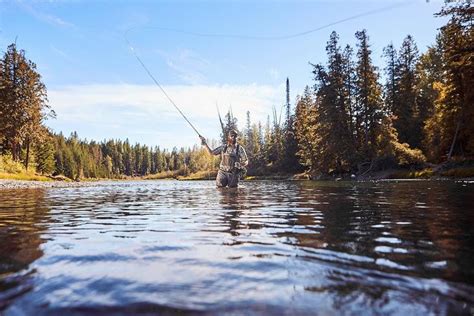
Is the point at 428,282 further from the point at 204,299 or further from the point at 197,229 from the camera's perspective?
the point at 197,229

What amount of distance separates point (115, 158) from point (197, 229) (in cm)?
18618

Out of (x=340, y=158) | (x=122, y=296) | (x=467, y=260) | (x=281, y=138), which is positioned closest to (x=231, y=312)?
(x=122, y=296)

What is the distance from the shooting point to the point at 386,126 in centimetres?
4447

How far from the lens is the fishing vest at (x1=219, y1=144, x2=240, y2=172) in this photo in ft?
64.7

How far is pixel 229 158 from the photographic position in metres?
19.9

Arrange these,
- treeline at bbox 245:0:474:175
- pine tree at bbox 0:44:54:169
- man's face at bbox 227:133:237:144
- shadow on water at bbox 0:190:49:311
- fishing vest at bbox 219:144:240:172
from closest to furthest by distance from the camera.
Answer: shadow on water at bbox 0:190:49:311, man's face at bbox 227:133:237:144, fishing vest at bbox 219:144:240:172, treeline at bbox 245:0:474:175, pine tree at bbox 0:44:54:169

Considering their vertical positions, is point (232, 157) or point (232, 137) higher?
point (232, 137)

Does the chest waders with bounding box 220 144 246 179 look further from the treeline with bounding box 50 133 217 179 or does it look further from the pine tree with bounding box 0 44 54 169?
the treeline with bounding box 50 133 217 179

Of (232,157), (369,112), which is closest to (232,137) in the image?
(232,157)

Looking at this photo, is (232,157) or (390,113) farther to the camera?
(390,113)

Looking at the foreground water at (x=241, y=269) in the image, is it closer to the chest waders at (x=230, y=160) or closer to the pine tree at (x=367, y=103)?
the chest waders at (x=230, y=160)

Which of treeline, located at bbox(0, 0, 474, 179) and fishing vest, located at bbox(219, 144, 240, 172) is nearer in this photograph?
fishing vest, located at bbox(219, 144, 240, 172)

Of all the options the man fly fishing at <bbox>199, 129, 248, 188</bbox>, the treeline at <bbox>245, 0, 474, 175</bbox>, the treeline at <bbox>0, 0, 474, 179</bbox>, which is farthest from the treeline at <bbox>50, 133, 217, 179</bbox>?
the man fly fishing at <bbox>199, 129, 248, 188</bbox>

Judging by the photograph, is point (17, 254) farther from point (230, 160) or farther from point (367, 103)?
point (367, 103)
